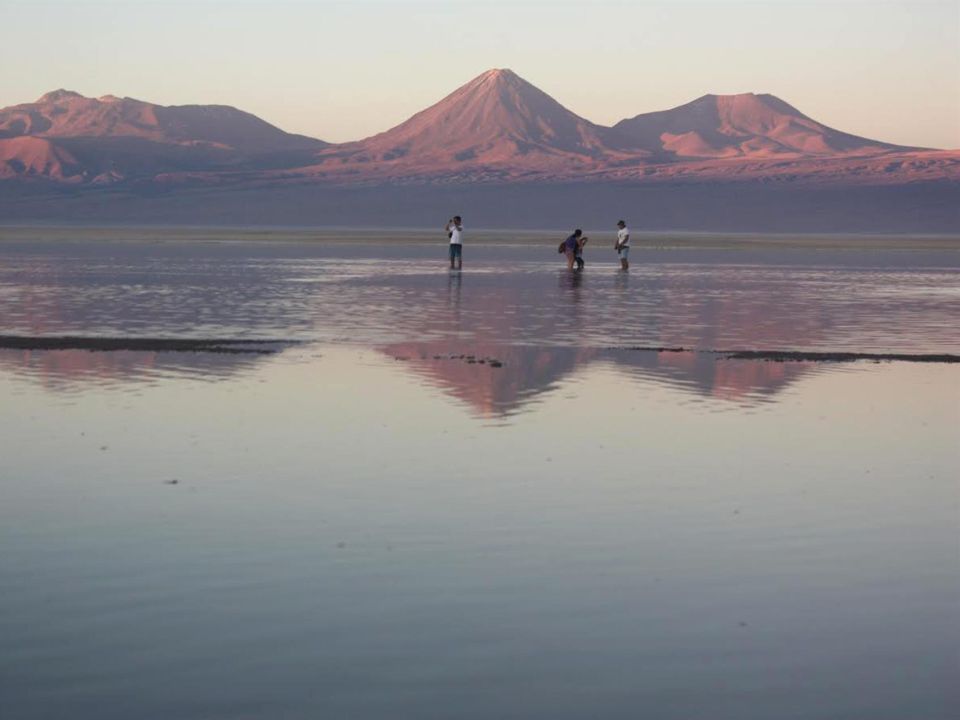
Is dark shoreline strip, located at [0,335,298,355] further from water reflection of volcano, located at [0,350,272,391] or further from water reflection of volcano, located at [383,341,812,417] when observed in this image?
water reflection of volcano, located at [383,341,812,417]

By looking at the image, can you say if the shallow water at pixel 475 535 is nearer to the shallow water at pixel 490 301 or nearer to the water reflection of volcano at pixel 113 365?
the water reflection of volcano at pixel 113 365

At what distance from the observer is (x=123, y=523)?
9.87 metres

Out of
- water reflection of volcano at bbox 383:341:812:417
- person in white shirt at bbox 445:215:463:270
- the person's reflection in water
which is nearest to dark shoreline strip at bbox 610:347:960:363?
water reflection of volcano at bbox 383:341:812:417

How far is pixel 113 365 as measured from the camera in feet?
64.0

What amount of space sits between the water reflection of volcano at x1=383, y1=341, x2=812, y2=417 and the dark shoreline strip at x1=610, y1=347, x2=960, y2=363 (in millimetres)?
370

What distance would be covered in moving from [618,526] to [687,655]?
9.35 ft

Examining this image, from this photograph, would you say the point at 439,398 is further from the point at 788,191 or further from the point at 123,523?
the point at 788,191

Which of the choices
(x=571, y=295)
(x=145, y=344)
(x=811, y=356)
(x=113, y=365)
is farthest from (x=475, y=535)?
(x=571, y=295)

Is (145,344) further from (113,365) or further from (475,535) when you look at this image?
(475,535)

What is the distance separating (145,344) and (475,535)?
13.5m

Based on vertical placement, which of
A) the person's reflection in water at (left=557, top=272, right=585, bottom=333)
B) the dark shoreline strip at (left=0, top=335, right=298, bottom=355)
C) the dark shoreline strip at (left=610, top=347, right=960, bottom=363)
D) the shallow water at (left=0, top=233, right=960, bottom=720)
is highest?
the shallow water at (left=0, top=233, right=960, bottom=720)

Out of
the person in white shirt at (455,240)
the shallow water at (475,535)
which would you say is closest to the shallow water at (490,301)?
the person in white shirt at (455,240)

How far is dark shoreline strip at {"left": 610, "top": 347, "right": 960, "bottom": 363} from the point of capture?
836 inches

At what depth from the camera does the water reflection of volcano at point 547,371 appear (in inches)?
669
